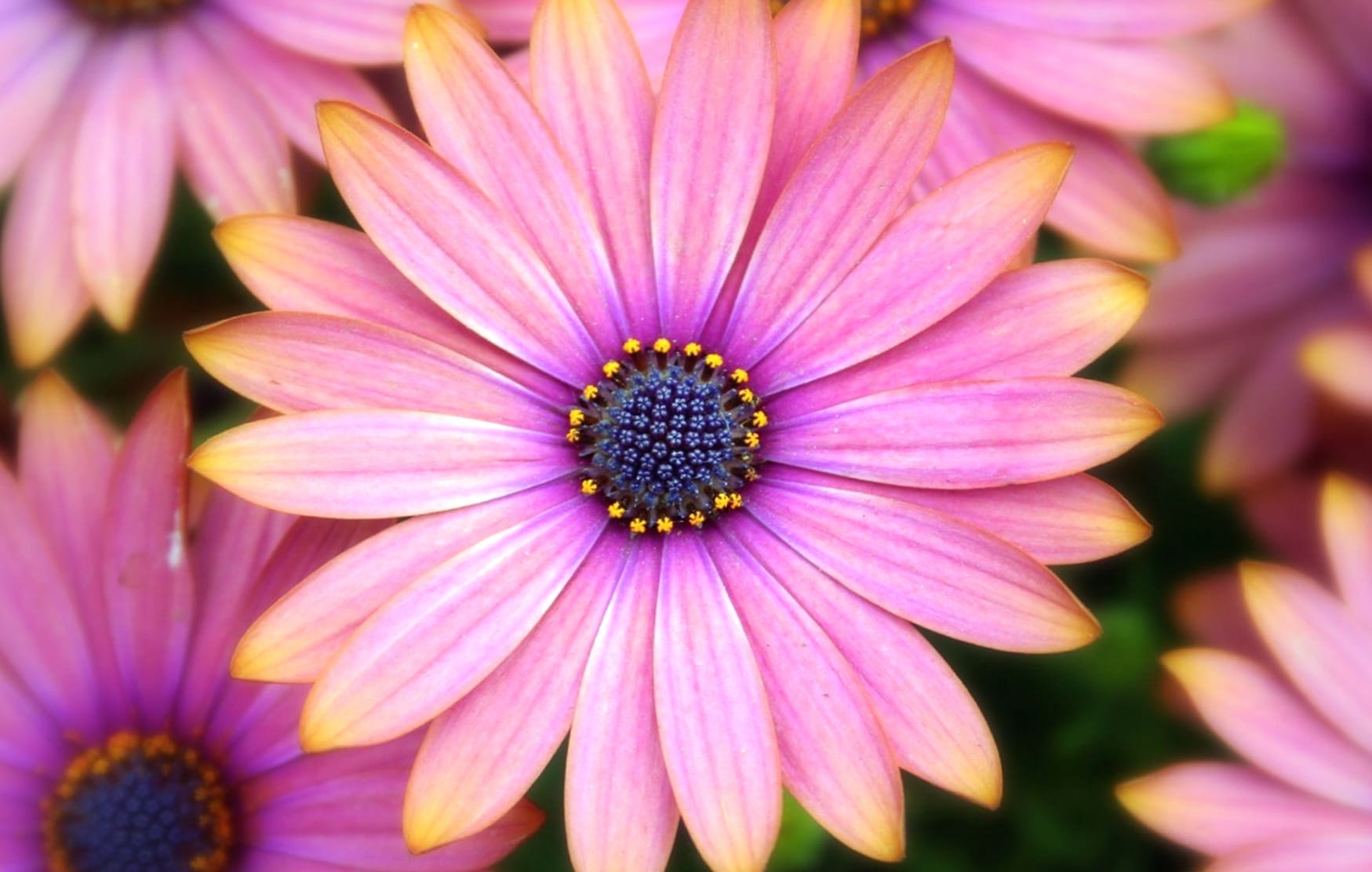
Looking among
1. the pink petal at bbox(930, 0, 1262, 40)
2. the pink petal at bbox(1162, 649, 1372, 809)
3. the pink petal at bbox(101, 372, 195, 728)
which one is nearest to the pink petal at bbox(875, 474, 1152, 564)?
the pink petal at bbox(1162, 649, 1372, 809)

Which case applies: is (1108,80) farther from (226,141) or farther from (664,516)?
(226,141)

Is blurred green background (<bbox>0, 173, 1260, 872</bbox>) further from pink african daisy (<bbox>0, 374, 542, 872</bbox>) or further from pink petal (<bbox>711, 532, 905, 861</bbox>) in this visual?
pink petal (<bbox>711, 532, 905, 861</bbox>)

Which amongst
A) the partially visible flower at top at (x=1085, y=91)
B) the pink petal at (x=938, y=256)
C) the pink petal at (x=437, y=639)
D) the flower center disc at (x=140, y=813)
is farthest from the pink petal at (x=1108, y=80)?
the flower center disc at (x=140, y=813)

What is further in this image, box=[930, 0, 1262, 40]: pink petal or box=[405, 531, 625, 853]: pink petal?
box=[930, 0, 1262, 40]: pink petal

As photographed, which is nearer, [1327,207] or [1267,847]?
[1267,847]

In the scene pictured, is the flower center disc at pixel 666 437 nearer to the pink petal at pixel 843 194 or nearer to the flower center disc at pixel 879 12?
the pink petal at pixel 843 194

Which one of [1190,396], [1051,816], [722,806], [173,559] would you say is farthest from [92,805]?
[1190,396]

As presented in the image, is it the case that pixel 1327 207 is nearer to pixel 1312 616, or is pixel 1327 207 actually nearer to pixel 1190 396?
pixel 1190 396

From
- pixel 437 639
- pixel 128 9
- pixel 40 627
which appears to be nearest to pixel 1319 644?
pixel 437 639
